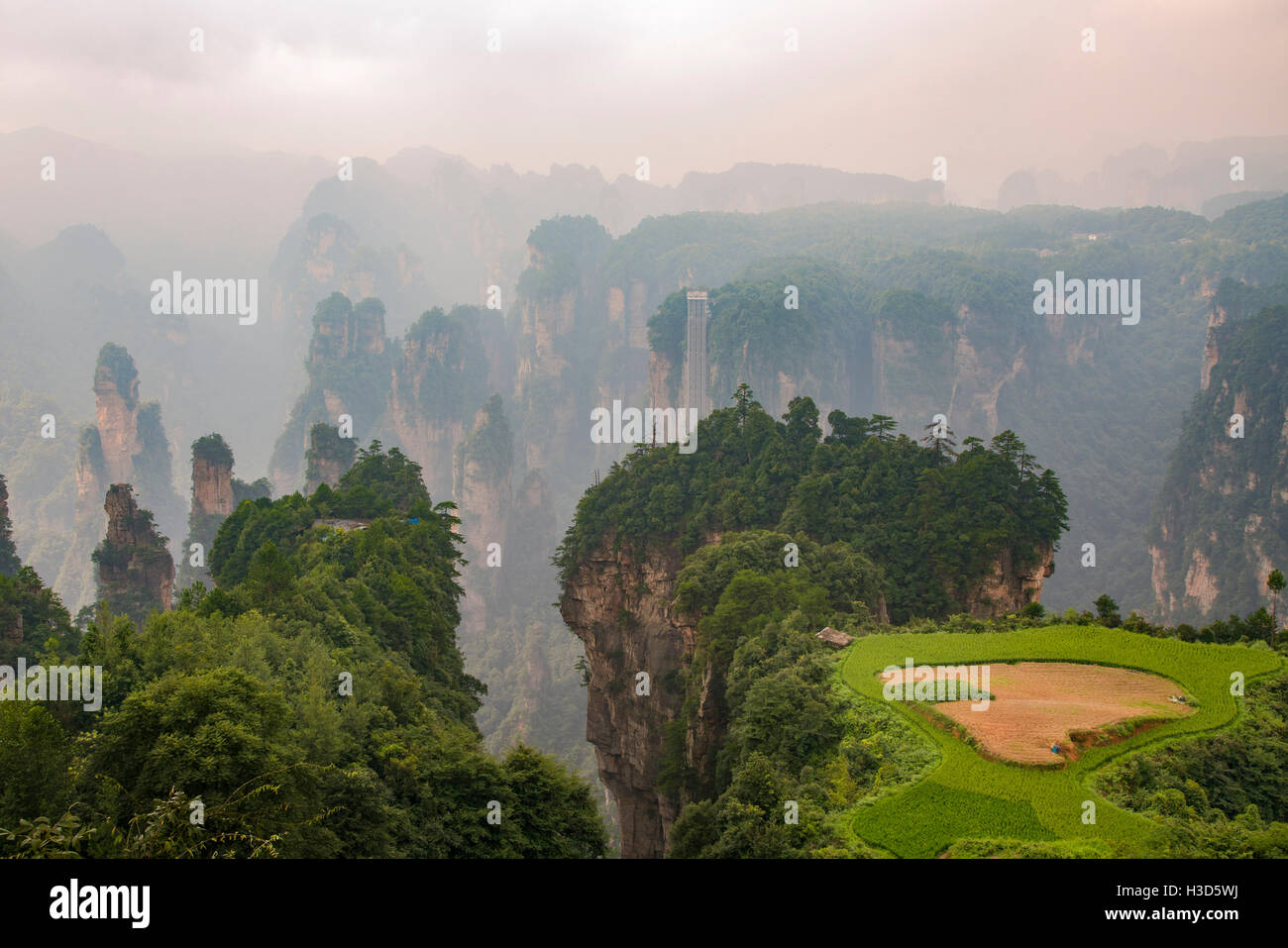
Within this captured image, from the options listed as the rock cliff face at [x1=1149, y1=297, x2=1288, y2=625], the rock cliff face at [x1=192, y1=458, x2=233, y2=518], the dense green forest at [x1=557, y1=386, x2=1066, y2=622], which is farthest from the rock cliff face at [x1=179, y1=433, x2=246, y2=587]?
the rock cliff face at [x1=1149, y1=297, x2=1288, y2=625]

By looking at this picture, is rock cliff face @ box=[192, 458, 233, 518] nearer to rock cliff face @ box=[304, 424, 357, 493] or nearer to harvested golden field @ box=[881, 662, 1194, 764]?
rock cliff face @ box=[304, 424, 357, 493]

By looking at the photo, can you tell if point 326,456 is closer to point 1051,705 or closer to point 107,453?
point 107,453

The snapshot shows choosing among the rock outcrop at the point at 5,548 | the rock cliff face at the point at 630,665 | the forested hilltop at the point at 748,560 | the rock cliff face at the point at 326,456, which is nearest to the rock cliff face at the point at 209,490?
the rock cliff face at the point at 326,456

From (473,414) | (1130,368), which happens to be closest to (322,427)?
(473,414)

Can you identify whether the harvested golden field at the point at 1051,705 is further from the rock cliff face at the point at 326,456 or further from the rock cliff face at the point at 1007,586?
the rock cliff face at the point at 326,456

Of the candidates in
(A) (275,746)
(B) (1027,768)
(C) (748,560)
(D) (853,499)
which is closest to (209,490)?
(C) (748,560)
